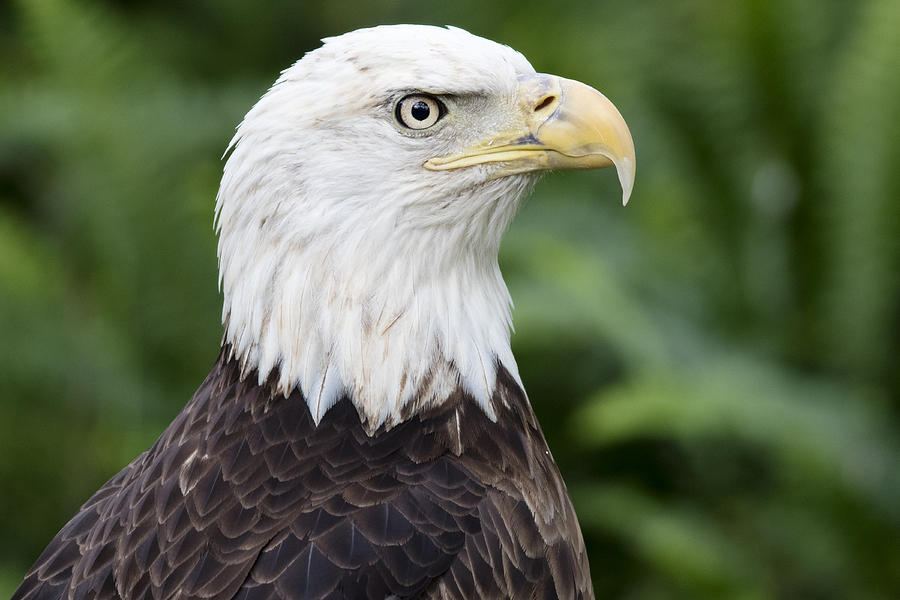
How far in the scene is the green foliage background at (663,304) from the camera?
16.8 feet

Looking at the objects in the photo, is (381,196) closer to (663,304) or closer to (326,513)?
(326,513)

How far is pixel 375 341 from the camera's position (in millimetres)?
2766

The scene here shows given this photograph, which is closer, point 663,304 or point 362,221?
point 362,221

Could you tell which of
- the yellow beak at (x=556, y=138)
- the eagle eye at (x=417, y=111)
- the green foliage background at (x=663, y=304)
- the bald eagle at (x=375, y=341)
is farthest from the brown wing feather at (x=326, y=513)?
the green foliage background at (x=663, y=304)

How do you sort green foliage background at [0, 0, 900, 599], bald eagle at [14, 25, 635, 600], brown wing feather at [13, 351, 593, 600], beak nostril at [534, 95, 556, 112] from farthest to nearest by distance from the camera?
green foliage background at [0, 0, 900, 599], beak nostril at [534, 95, 556, 112], bald eagle at [14, 25, 635, 600], brown wing feather at [13, 351, 593, 600]

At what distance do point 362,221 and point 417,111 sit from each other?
30cm

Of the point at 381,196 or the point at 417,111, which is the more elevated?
the point at 417,111

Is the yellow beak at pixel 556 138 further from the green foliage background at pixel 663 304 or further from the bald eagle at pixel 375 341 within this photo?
the green foliage background at pixel 663 304

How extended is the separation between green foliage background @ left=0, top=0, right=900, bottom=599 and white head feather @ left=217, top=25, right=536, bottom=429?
2173 millimetres

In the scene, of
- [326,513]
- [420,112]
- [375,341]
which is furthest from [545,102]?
[326,513]

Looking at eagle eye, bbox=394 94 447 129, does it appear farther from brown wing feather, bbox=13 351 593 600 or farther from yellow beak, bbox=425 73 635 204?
brown wing feather, bbox=13 351 593 600

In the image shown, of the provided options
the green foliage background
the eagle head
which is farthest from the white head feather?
the green foliage background

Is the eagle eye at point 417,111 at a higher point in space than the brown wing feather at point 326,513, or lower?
higher

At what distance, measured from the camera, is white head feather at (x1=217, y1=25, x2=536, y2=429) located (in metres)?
2.72
